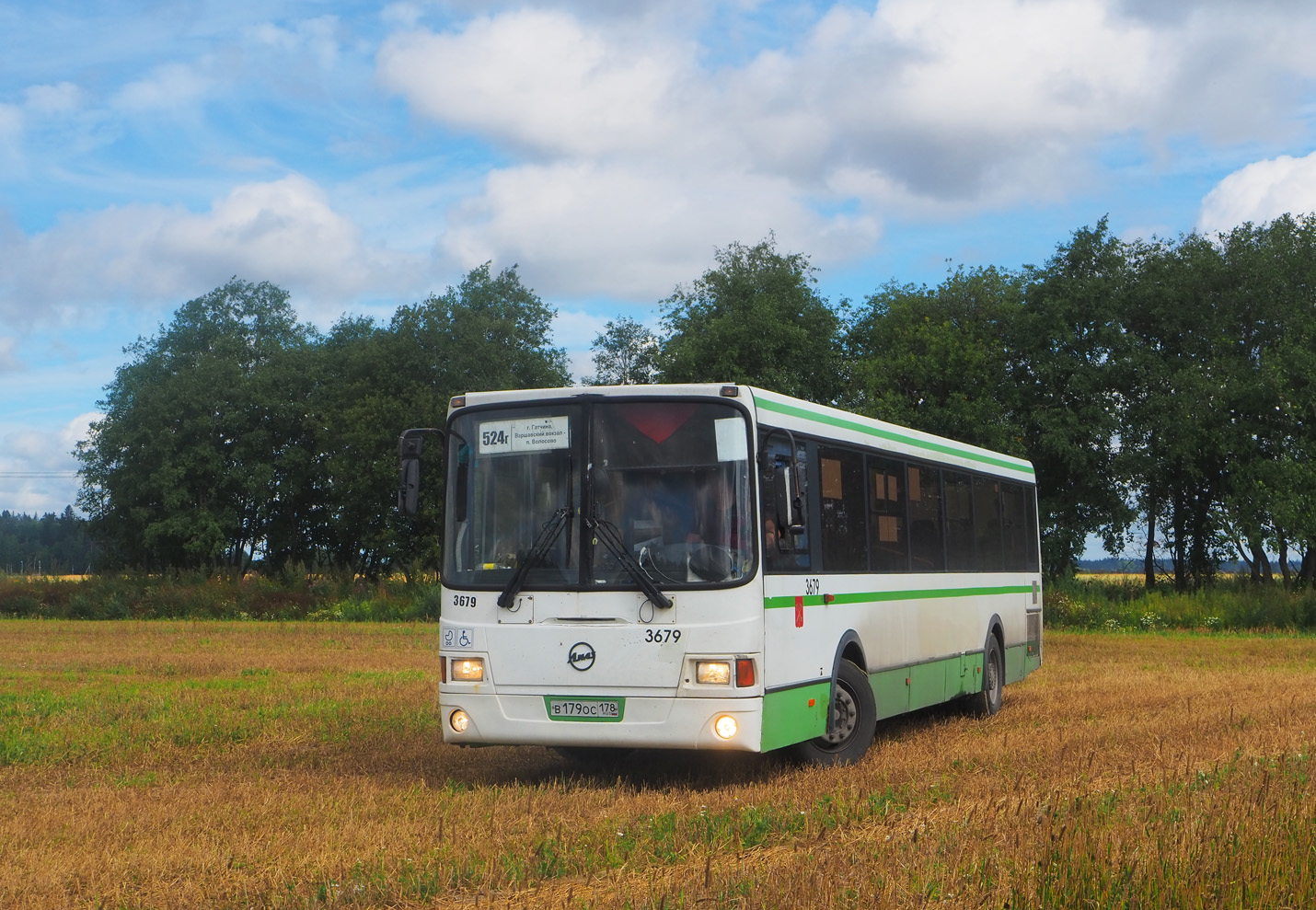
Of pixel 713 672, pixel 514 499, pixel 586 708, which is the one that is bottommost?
pixel 586 708

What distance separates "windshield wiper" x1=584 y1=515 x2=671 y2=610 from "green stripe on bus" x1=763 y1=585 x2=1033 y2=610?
2.52ft

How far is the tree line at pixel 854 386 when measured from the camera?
43656mm

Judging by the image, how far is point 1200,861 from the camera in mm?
5922

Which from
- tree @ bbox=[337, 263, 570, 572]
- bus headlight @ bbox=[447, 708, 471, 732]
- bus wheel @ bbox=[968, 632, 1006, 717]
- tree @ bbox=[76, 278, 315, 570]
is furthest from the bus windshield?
tree @ bbox=[76, 278, 315, 570]

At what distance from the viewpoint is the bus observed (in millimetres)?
10086

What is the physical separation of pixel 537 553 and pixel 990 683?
7.23 m

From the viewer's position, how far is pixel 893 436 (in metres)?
13.4

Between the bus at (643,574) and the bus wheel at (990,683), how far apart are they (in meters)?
4.18

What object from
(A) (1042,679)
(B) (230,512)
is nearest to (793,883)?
(A) (1042,679)

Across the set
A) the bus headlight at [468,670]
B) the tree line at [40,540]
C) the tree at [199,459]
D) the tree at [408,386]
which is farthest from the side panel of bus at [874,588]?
the tree line at [40,540]

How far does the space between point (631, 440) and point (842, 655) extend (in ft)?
8.98

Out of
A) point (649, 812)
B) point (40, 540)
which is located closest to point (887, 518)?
point (649, 812)

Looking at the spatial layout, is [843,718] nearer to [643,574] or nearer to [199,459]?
[643,574]

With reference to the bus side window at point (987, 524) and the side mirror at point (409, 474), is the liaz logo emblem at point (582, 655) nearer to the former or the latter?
the side mirror at point (409, 474)
